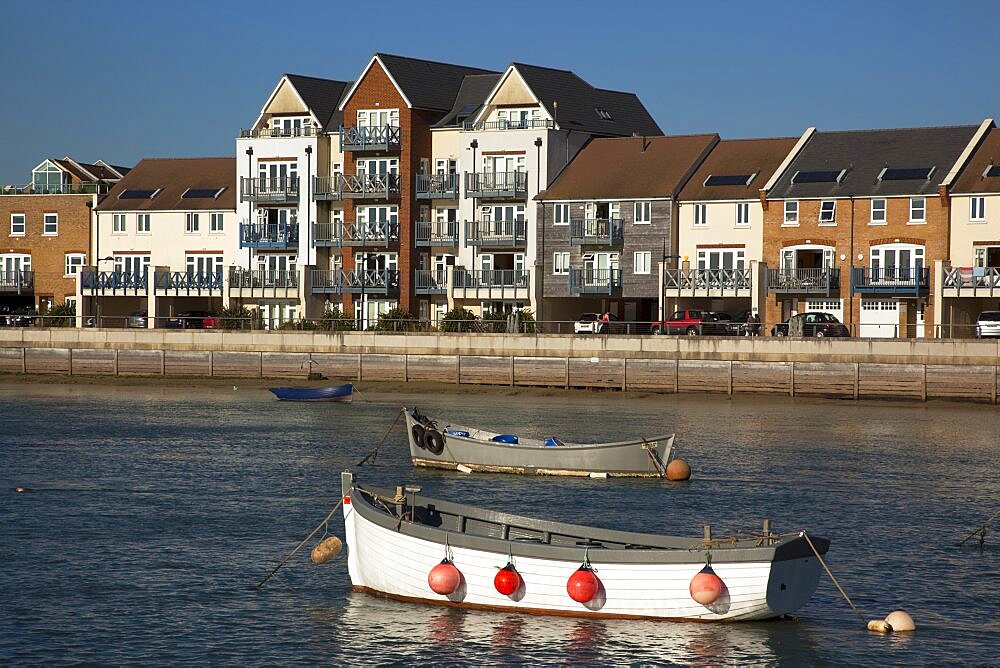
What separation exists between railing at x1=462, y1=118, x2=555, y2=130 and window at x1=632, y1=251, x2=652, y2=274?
9.85m

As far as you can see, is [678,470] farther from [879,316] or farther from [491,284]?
[491,284]

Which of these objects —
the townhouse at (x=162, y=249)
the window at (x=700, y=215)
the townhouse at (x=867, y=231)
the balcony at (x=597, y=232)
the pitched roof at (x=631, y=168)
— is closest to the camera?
the townhouse at (x=867, y=231)

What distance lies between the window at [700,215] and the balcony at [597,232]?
167 inches

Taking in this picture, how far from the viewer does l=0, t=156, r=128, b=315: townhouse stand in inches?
3839

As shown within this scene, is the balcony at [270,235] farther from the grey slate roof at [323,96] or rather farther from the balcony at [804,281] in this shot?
the balcony at [804,281]

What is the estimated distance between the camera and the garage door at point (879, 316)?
75.9 meters

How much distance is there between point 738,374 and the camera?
6894cm

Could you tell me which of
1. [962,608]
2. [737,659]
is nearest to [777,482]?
[962,608]

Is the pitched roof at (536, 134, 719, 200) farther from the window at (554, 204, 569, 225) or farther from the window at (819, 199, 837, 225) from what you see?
the window at (819, 199, 837, 225)

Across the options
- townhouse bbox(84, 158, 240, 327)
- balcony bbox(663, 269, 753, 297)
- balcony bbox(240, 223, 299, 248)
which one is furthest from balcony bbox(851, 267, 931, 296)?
townhouse bbox(84, 158, 240, 327)

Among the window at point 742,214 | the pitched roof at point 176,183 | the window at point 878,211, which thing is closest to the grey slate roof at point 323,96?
the pitched roof at point 176,183

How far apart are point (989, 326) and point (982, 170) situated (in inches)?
442

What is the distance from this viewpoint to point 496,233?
86688 mm

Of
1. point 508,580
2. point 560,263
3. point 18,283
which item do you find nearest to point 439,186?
point 560,263
